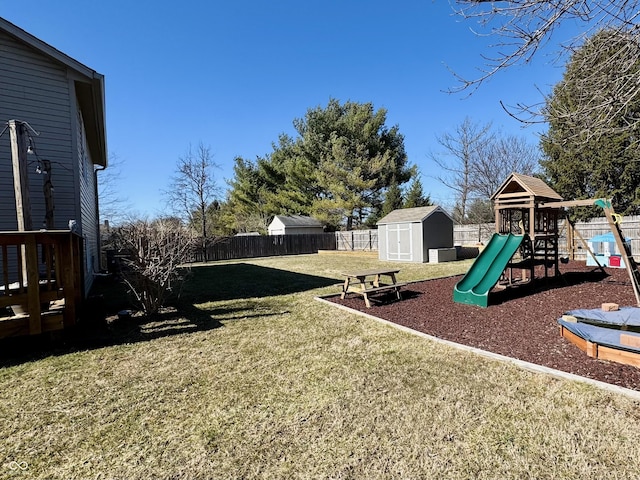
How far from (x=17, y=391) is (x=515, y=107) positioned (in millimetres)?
6101

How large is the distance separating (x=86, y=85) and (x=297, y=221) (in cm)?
2167

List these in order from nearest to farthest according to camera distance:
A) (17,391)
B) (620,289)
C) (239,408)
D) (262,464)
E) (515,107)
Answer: (262,464) < (239,408) < (17,391) < (515,107) < (620,289)

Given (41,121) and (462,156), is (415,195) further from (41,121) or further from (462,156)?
(41,121)

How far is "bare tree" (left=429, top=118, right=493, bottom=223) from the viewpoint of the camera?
2342cm

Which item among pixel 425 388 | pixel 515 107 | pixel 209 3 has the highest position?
pixel 209 3

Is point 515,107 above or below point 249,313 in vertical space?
above

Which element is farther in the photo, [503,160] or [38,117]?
[503,160]

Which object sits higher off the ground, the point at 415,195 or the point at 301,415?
the point at 415,195

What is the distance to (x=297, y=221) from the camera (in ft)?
94.7

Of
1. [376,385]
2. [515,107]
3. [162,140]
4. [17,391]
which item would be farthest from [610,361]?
[162,140]

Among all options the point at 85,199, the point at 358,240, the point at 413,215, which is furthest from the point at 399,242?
the point at 85,199

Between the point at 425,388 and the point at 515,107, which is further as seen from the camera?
the point at 515,107

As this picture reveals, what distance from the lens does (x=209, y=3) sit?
9852 mm

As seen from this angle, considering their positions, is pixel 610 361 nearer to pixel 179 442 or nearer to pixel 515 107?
pixel 515 107
